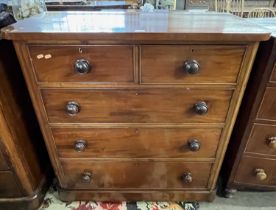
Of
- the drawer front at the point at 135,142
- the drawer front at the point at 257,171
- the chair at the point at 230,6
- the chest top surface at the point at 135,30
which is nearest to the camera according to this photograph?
the chest top surface at the point at 135,30

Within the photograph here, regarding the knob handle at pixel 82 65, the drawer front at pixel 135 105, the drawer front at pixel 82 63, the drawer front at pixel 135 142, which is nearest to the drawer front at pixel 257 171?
the drawer front at pixel 135 142

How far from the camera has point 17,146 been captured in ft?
3.38

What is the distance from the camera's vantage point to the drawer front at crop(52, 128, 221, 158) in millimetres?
1006

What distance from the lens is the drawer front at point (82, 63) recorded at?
2.64 feet

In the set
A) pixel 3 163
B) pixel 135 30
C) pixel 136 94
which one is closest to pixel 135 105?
→ pixel 136 94

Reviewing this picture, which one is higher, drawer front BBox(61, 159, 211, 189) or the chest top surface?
the chest top surface

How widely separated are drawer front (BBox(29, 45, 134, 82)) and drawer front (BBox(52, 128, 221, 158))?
0.85 ft

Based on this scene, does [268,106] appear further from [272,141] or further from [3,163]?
[3,163]

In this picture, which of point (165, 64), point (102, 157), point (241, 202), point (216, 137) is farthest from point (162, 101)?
point (241, 202)

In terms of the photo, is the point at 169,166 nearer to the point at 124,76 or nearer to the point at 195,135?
the point at 195,135

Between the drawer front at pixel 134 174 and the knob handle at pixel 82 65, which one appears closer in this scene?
the knob handle at pixel 82 65

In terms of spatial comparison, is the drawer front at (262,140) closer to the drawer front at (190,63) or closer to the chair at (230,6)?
the drawer front at (190,63)

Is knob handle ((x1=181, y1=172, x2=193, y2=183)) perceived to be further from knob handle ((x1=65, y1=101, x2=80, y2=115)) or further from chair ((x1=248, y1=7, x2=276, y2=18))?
chair ((x1=248, y1=7, x2=276, y2=18))

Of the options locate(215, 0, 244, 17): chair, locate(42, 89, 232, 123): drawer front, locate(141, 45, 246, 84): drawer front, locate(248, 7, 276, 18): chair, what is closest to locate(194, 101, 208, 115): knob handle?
locate(42, 89, 232, 123): drawer front
